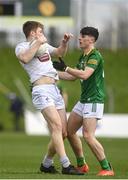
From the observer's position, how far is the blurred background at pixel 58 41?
40469 mm

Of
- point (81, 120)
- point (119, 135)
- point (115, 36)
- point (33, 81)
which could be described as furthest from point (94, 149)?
point (115, 36)

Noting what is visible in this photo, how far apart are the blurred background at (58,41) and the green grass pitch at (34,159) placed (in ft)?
21.2

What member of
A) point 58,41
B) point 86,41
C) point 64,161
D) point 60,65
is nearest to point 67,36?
point 86,41

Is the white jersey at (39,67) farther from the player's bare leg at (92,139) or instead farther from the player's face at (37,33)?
the player's bare leg at (92,139)

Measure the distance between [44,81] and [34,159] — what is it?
664 centimetres

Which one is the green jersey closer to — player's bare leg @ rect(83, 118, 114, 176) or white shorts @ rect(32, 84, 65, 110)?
player's bare leg @ rect(83, 118, 114, 176)

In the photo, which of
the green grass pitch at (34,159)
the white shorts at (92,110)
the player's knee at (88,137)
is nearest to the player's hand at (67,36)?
the white shorts at (92,110)

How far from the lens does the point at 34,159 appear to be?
2108 cm

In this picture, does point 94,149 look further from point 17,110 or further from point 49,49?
point 17,110

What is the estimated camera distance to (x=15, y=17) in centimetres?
4112

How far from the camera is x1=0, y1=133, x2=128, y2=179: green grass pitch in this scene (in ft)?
47.2

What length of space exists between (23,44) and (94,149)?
6.74 feet

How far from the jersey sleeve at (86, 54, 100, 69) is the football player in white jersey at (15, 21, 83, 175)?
557 millimetres

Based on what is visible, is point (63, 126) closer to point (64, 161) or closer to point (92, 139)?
point (92, 139)
